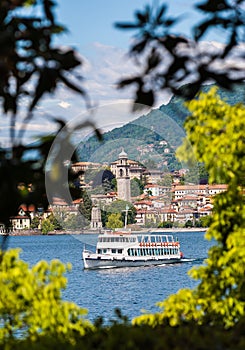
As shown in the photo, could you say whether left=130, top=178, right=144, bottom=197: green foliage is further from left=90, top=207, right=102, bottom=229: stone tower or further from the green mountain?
left=90, top=207, right=102, bottom=229: stone tower

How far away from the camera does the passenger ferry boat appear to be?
48406 mm

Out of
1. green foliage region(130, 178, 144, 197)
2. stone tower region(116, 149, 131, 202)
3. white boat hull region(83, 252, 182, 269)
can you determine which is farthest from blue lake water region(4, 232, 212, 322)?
green foliage region(130, 178, 144, 197)

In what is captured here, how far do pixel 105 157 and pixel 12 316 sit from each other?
213 feet

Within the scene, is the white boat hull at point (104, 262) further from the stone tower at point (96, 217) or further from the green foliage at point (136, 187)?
the stone tower at point (96, 217)

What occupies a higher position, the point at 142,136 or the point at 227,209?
the point at 142,136

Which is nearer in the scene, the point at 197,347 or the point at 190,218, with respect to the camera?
the point at 197,347

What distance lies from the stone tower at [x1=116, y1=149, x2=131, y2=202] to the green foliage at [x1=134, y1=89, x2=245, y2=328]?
55.9 meters

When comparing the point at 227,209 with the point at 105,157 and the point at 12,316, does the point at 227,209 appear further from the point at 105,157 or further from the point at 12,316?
the point at 105,157

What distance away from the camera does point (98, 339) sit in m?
3.52

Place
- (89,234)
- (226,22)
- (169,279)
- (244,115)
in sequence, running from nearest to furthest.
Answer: (226,22), (244,115), (169,279), (89,234)

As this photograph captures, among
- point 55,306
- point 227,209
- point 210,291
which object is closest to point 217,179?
point 227,209

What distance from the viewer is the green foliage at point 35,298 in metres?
3.79

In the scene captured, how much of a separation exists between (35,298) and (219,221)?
1287 millimetres

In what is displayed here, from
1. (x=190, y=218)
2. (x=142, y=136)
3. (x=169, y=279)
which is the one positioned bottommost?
(x=169, y=279)
